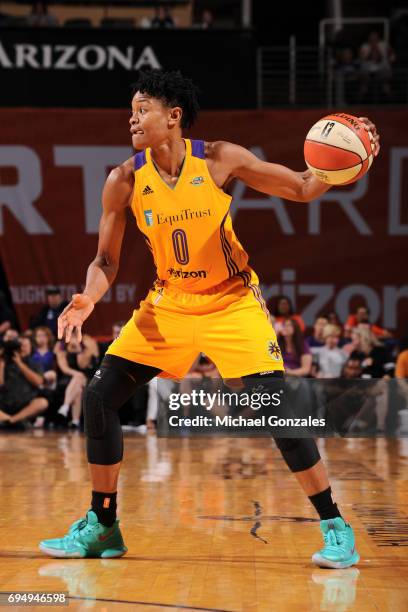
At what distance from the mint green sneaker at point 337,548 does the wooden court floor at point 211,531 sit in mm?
50

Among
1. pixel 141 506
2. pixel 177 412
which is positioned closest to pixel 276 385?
pixel 177 412

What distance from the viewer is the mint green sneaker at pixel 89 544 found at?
455cm

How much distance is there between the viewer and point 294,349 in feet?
36.1

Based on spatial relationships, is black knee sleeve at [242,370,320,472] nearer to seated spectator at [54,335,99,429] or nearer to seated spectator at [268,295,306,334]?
seated spectator at [54,335,99,429]

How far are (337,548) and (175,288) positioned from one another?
1447mm

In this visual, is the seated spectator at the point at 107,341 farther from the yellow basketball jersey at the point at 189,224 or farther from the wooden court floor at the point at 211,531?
the yellow basketball jersey at the point at 189,224

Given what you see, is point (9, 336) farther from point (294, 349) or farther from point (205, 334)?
point (205, 334)

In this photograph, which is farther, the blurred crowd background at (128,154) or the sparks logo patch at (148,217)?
the blurred crowd background at (128,154)

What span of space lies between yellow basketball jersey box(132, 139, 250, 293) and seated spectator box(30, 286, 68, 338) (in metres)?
7.53

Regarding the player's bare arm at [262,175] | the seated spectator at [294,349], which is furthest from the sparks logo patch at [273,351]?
the seated spectator at [294,349]

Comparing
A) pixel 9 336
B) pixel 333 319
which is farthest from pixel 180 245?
pixel 333 319

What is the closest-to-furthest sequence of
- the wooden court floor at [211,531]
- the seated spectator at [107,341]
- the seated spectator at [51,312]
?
1. the wooden court floor at [211,531]
2. the seated spectator at [107,341]
3. the seated spectator at [51,312]

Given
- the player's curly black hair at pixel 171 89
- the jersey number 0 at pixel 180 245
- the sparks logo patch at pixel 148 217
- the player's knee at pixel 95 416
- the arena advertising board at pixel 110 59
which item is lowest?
the player's knee at pixel 95 416

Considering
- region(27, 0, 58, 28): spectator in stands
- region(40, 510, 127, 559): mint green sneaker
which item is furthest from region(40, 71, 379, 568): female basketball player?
region(27, 0, 58, 28): spectator in stands
